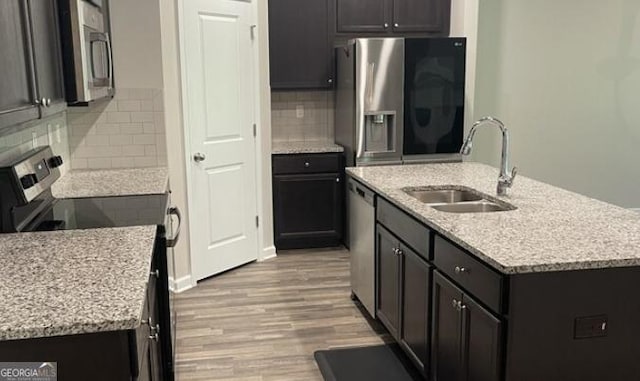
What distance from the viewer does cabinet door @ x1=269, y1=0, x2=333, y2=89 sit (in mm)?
5094

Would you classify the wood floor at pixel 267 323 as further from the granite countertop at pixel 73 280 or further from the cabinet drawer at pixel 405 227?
the granite countertop at pixel 73 280

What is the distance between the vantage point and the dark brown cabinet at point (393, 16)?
5195mm

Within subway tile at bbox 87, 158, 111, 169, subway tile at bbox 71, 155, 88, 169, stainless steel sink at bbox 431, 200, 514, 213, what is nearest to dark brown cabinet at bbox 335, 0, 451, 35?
subway tile at bbox 87, 158, 111, 169

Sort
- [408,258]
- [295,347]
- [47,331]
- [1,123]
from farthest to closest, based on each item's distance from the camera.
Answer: [295,347], [408,258], [1,123], [47,331]

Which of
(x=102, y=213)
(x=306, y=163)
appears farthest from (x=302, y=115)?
(x=102, y=213)

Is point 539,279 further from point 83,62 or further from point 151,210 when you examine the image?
point 83,62

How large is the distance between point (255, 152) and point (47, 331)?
11.6 feet

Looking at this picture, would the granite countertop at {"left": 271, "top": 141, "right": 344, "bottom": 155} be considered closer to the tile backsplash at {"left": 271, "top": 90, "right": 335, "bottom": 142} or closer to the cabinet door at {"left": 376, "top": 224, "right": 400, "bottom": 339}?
the tile backsplash at {"left": 271, "top": 90, "right": 335, "bottom": 142}

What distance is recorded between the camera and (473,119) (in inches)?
218

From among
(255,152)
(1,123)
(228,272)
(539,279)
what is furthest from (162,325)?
(255,152)

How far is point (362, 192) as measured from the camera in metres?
3.66

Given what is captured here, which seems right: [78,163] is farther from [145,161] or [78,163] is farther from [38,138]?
[38,138]

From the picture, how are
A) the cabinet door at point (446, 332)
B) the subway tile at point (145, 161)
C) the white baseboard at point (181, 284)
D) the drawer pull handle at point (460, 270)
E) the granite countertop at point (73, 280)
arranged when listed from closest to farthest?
the granite countertop at point (73, 280), the drawer pull handle at point (460, 270), the cabinet door at point (446, 332), the subway tile at point (145, 161), the white baseboard at point (181, 284)

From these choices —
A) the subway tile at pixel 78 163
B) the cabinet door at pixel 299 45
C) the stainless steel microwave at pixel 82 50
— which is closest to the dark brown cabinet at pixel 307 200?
the cabinet door at pixel 299 45
